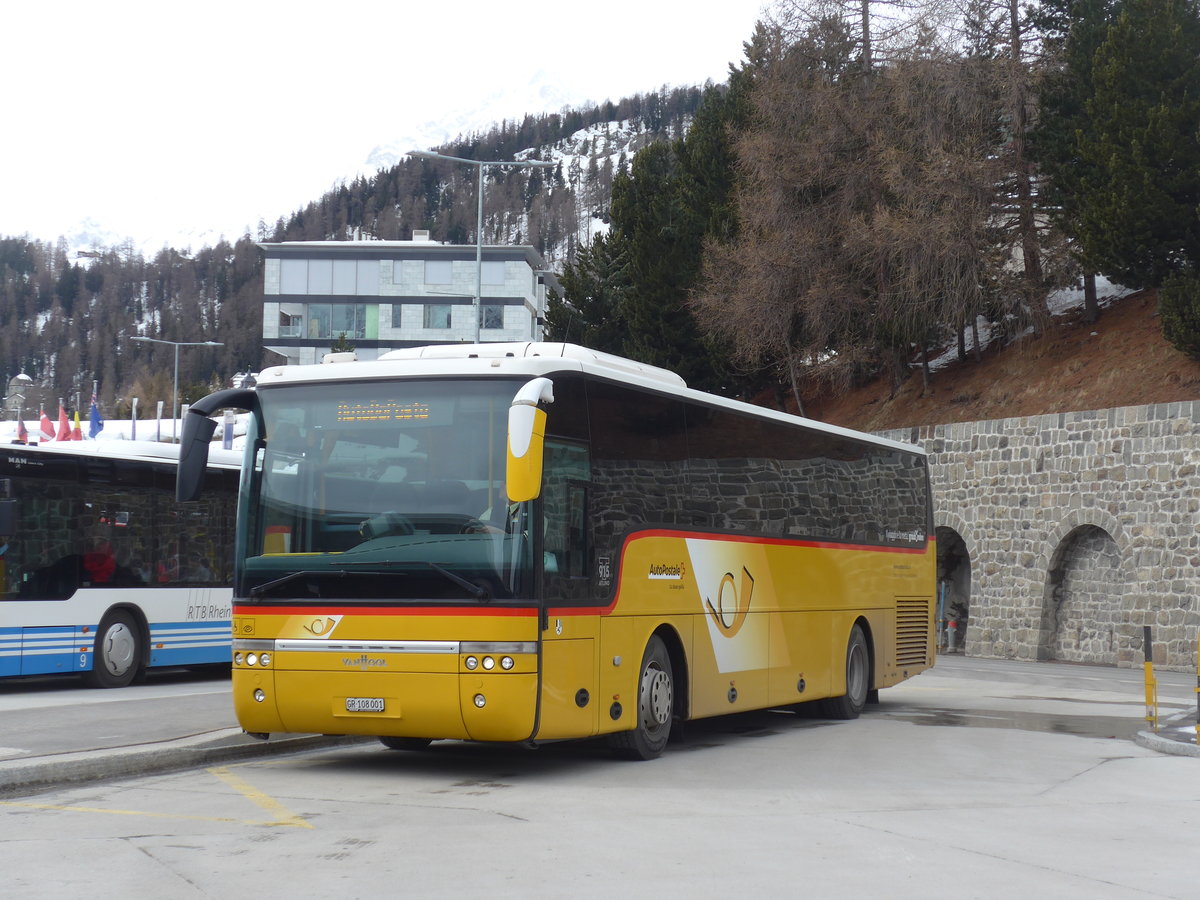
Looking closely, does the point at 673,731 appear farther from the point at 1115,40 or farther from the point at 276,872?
the point at 1115,40

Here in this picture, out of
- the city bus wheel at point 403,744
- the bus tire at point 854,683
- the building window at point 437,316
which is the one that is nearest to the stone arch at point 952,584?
the bus tire at point 854,683

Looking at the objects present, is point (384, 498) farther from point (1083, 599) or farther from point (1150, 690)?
point (1083, 599)

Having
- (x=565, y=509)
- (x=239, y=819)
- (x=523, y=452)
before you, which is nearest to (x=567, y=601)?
(x=565, y=509)

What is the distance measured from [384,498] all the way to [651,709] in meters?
3.17

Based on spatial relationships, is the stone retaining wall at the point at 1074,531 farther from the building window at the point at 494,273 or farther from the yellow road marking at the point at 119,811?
the building window at the point at 494,273

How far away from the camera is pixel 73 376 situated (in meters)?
185

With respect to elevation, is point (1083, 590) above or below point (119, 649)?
above

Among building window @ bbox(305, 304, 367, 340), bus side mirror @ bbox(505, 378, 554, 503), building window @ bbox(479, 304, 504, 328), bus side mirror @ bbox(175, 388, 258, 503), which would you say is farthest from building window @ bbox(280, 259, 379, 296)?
bus side mirror @ bbox(505, 378, 554, 503)

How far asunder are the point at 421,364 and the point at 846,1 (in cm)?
3472

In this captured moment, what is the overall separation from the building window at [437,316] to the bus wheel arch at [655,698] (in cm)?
9476

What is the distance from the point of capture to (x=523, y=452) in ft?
31.9

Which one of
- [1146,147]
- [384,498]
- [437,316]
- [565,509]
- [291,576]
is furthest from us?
[437,316]

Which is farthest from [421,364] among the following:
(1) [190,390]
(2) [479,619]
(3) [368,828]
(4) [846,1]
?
(1) [190,390]

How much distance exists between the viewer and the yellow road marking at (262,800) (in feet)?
27.9
